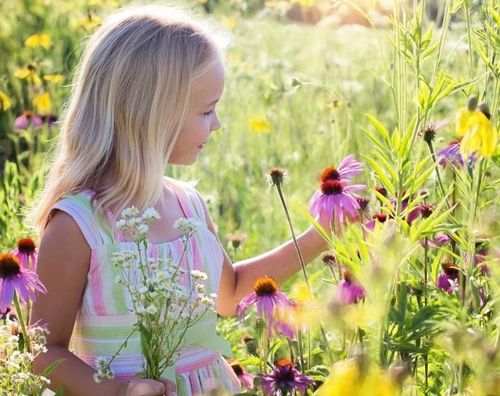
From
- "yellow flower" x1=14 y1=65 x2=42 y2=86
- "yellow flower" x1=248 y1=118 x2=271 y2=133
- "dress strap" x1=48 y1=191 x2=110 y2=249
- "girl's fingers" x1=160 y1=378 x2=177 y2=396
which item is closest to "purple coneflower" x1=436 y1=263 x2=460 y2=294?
"girl's fingers" x1=160 y1=378 x2=177 y2=396

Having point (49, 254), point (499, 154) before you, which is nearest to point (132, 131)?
point (49, 254)

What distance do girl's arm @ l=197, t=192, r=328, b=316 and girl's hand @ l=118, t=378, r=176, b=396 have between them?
1.69 feet

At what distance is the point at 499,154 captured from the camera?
4.40 feet

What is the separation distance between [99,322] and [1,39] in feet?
10.2

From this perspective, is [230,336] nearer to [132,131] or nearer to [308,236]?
[308,236]

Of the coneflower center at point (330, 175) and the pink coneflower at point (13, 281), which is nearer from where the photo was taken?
the pink coneflower at point (13, 281)

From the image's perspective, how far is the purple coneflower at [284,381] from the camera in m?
1.46

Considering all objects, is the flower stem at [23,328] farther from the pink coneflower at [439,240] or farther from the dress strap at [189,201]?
the pink coneflower at [439,240]

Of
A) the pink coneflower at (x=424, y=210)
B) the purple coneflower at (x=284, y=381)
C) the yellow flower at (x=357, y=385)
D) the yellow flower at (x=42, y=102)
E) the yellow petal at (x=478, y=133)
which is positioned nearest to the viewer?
the yellow flower at (x=357, y=385)

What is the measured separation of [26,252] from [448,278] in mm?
722

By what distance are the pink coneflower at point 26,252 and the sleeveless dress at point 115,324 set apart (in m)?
0.12

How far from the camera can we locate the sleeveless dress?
1776mm

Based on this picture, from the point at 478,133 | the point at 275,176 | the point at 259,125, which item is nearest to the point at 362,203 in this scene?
the point at 275,176

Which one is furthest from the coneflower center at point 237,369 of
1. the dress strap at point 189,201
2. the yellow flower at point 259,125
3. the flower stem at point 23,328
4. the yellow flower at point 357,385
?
the yellow flower at point 259,125
